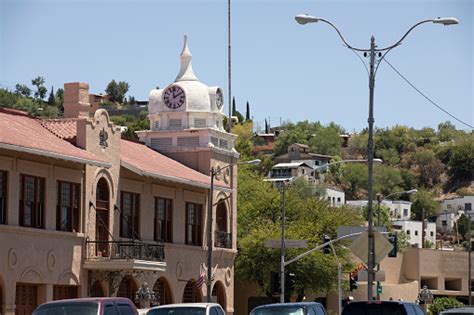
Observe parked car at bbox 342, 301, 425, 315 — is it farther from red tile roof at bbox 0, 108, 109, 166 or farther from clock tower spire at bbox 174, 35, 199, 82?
clock tower spire at bbox 174, 35, 199, 82

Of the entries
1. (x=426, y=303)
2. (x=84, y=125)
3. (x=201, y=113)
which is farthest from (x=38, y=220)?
(x=426, y=303)

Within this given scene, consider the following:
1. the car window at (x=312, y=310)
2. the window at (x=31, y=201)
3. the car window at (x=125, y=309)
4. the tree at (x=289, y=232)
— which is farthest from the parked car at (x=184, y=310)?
the tree at (x=289, y=232)

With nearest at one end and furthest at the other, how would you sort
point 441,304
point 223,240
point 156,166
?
1. point 156,166
2. point 223,240
3. point 441,304

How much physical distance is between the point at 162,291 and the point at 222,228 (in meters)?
7.60

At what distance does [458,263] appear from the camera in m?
112

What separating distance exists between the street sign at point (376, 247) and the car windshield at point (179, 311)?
7.15 m

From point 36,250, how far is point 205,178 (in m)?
15.9

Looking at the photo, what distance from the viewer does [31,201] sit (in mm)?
54156

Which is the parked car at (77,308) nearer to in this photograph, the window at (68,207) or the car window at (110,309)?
the car window at (110,309)

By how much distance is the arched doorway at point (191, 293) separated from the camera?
6694cm

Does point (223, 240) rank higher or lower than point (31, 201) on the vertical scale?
lower

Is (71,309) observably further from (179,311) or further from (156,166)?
(156,166)

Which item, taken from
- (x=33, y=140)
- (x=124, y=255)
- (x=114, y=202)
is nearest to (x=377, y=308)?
(x=33, y=140)

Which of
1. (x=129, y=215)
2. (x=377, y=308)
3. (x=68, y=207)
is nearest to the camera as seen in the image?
(x=377, y=308)
